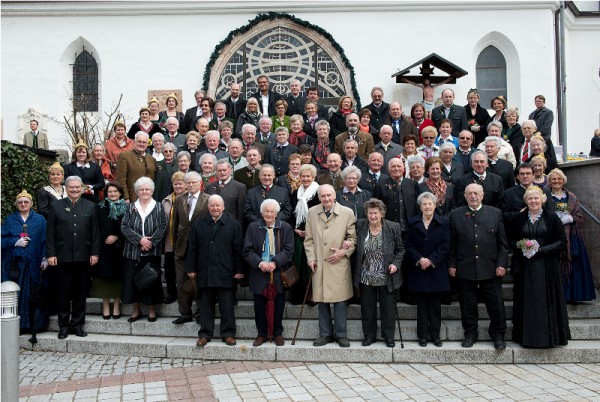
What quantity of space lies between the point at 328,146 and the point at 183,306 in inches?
134

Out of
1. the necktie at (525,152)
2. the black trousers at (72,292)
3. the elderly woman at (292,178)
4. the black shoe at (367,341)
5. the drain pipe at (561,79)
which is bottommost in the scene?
the black shoe at (367,341)

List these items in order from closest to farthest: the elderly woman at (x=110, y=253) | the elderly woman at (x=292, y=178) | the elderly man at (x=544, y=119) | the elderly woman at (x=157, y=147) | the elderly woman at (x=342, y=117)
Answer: the elderly woman at (x=110, y=253) < the elderly woman at (x=292, y=178) < the elderly woman at (x=157, y=147) < the elderly woman at (x=342, y=117) < the elderly man at (x=544, y=119)

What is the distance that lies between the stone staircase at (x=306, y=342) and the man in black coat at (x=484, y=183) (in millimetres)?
1308

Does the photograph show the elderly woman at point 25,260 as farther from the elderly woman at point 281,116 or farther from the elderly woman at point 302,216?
the elderly woman at point 281,116

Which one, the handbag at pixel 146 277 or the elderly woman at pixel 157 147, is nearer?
the handbag at pixel 146 277

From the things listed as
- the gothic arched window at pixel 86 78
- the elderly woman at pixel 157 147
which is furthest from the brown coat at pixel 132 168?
the gothic arched window at pixel 86 78

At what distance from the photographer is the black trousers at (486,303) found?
274 inches

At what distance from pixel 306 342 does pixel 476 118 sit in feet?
19.9

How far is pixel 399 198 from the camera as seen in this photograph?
7738mm

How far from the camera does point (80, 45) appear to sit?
16750 mm

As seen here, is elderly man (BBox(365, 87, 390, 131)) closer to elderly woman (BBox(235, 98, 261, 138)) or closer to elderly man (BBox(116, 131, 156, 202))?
elderly woman (BBox(235, 98, 261, 138))

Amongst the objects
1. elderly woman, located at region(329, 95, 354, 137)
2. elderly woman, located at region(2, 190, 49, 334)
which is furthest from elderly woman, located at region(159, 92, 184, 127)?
elderly woman, located at region(2, 190, 49, 334)

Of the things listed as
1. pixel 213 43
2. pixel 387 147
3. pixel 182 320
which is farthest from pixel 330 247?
pixel 213 43

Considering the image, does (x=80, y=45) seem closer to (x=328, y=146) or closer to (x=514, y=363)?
(x=328, y=146)
